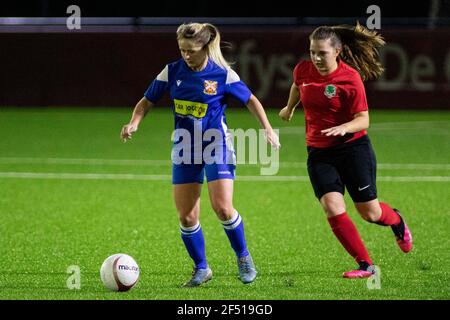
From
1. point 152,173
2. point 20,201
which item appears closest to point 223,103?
point 20,201

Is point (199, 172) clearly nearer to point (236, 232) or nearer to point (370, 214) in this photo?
point (236, 232)

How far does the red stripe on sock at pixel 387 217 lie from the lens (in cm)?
827

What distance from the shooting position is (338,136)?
7.91 meters

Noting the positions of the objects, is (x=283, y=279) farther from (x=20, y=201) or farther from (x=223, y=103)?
(x=20, y=201)

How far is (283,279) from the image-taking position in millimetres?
7680

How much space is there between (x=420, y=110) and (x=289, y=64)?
2.95 m

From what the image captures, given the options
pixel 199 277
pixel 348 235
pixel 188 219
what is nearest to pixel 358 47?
pixel 348 235

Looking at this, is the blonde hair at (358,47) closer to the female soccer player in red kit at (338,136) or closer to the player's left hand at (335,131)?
the female soccer player in red kit at (338,136)

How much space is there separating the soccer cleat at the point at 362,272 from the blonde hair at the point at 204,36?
179 centimetres

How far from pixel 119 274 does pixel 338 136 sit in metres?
2.03

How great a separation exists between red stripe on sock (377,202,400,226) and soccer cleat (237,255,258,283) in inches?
50.2

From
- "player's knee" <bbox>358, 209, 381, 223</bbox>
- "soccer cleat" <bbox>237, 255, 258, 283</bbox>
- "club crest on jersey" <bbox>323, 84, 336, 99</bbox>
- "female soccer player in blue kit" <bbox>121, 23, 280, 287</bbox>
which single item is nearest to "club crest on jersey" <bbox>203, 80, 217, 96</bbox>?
"female soccer player in blue kit" <bbox>121, 23, 280, 287</bbox>

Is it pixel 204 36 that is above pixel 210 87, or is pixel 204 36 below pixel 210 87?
above
